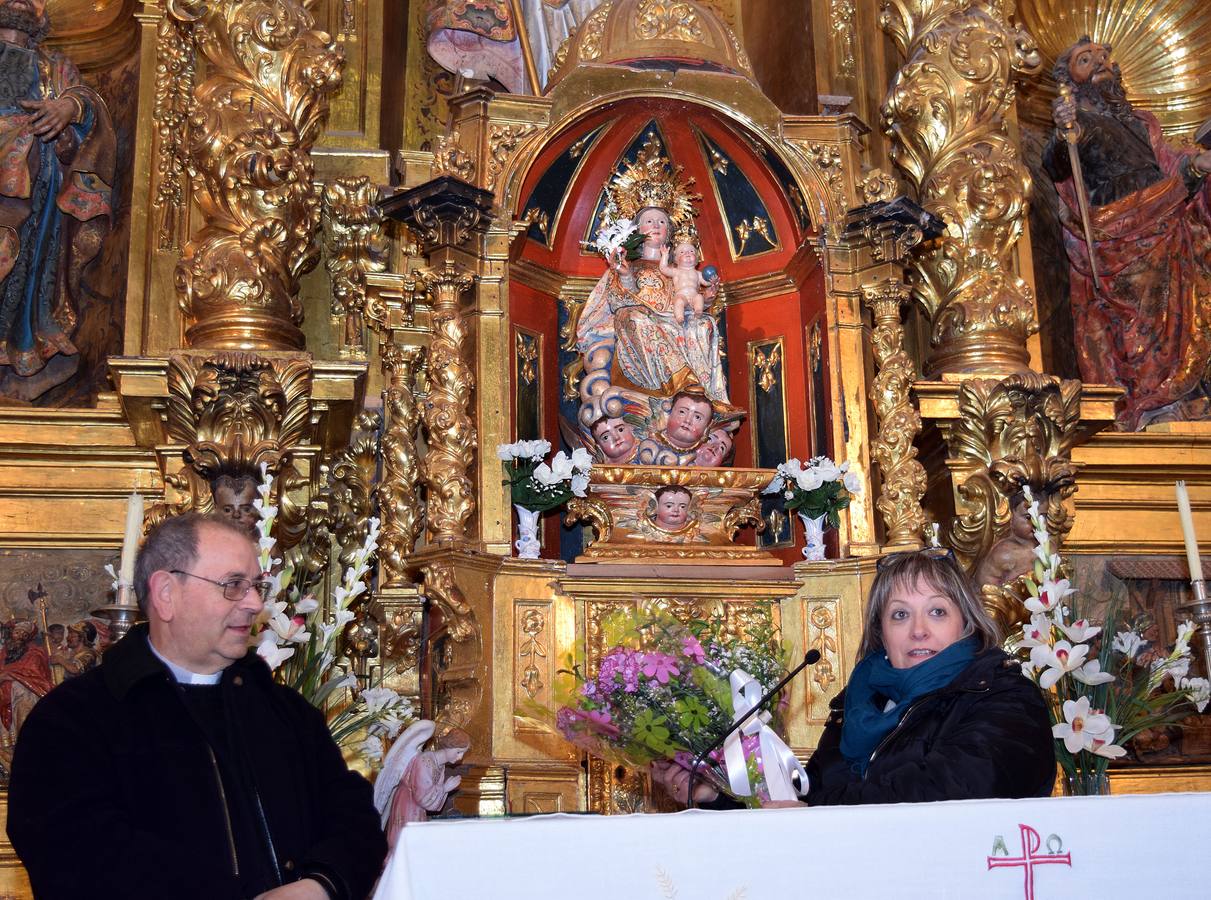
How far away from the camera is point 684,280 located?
736 centimetres

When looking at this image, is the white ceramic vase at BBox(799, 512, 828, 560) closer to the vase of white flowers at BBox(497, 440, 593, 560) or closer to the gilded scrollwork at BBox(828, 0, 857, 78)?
the vase of white flowers at BBox(497, 440, 593, 560)

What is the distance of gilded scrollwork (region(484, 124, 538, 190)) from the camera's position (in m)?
6.95

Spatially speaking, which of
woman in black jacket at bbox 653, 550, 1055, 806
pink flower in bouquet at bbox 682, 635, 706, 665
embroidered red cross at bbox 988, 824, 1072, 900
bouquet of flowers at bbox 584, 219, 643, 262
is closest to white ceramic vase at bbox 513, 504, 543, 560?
bouquet of flowers at bbox 584, 219, 643, 262

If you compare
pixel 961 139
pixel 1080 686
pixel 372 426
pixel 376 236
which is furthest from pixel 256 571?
pixel 961 139

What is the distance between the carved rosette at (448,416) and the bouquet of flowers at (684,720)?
2056 millimetres

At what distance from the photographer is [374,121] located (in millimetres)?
7742

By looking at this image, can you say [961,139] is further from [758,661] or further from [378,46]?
[758,661]

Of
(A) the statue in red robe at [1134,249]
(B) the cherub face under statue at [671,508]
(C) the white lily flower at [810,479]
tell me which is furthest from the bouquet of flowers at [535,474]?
(A) the statue in red robe at [1134,249]

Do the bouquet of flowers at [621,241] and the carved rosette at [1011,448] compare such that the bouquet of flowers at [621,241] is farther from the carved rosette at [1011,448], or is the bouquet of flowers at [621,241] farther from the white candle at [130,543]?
the white candle at [130,543]

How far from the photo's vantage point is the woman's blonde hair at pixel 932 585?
375 centimetres

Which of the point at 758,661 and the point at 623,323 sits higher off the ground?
the point at 623,323

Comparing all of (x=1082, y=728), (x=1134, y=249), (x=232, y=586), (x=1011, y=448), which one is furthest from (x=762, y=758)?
(x=1134, y=249)

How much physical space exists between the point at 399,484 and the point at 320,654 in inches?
63.3

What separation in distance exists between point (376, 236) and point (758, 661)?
3601 mm
